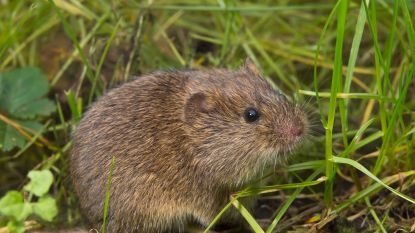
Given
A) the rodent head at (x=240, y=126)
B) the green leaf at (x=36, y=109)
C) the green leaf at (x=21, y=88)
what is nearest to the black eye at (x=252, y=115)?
the rodent head at (x=240, y=126)

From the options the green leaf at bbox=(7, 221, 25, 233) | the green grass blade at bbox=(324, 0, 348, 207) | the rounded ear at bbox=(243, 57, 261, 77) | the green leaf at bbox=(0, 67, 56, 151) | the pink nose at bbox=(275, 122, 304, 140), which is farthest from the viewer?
the green leaf at bbox=(0, 67, 56, 151)

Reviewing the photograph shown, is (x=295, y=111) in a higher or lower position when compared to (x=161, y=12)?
lower

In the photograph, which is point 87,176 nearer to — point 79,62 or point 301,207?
point 301,207

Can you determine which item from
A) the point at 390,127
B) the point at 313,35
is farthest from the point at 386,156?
the point at 313,35

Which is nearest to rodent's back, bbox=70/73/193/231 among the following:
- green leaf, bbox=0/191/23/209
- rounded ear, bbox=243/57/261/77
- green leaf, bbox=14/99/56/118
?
rounded ear, bbox=243/57/261/77

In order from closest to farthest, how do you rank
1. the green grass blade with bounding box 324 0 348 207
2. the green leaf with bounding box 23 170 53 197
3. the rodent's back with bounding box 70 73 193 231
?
the green leaf with bounding box 23 170 53 197 < the green grass blade with bounding box 324 0 348 207 < the rodent's back with bounding box 70 73 193 231

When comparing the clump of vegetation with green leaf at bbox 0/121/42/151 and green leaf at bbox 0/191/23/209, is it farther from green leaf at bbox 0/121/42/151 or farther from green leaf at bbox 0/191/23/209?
green leaf at bbox 0/191/23/209
